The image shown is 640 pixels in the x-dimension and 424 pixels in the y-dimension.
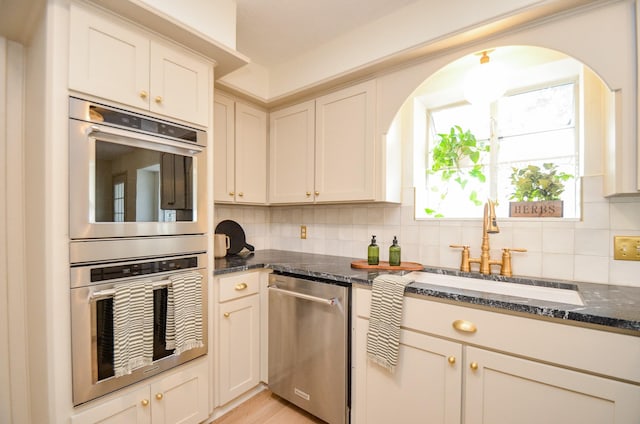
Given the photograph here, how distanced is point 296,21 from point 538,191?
181cm

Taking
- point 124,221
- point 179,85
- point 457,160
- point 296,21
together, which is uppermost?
point 296,21

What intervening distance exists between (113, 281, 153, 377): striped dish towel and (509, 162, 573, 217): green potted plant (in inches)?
80.0

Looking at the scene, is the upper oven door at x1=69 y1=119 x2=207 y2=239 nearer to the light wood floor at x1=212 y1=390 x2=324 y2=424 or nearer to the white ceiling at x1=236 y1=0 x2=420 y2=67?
the white ceiling at x1=236 y1=0 x2=420 y2=67

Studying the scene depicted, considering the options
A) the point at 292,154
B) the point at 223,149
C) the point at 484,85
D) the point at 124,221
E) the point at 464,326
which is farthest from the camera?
the point at 292,154

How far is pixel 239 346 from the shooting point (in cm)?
188

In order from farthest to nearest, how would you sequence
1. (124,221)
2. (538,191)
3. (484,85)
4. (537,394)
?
(538,191) < (484,85) < (124,221) < (537,394)

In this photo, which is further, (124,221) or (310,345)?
(310,345)

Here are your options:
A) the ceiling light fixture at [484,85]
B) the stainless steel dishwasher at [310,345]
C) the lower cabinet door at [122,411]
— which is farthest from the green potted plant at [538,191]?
the lower cabinet door at [122,411]

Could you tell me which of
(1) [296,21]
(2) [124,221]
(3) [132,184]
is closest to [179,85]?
(3) [132,184]

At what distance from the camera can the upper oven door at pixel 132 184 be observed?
1.23 m

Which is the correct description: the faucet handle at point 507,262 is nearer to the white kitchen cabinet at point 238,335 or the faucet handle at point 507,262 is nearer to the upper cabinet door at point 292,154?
the upper cabinet door at point 292,154

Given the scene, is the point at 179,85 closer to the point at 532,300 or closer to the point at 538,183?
the point at 532,300

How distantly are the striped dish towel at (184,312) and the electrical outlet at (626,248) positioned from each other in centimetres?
212

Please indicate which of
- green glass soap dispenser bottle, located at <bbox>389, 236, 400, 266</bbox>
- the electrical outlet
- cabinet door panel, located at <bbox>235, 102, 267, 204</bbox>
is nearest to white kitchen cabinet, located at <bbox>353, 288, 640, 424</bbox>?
green glass soap dispenser bottle, located at <bbox>389, 236, 400, 266</bbox>
